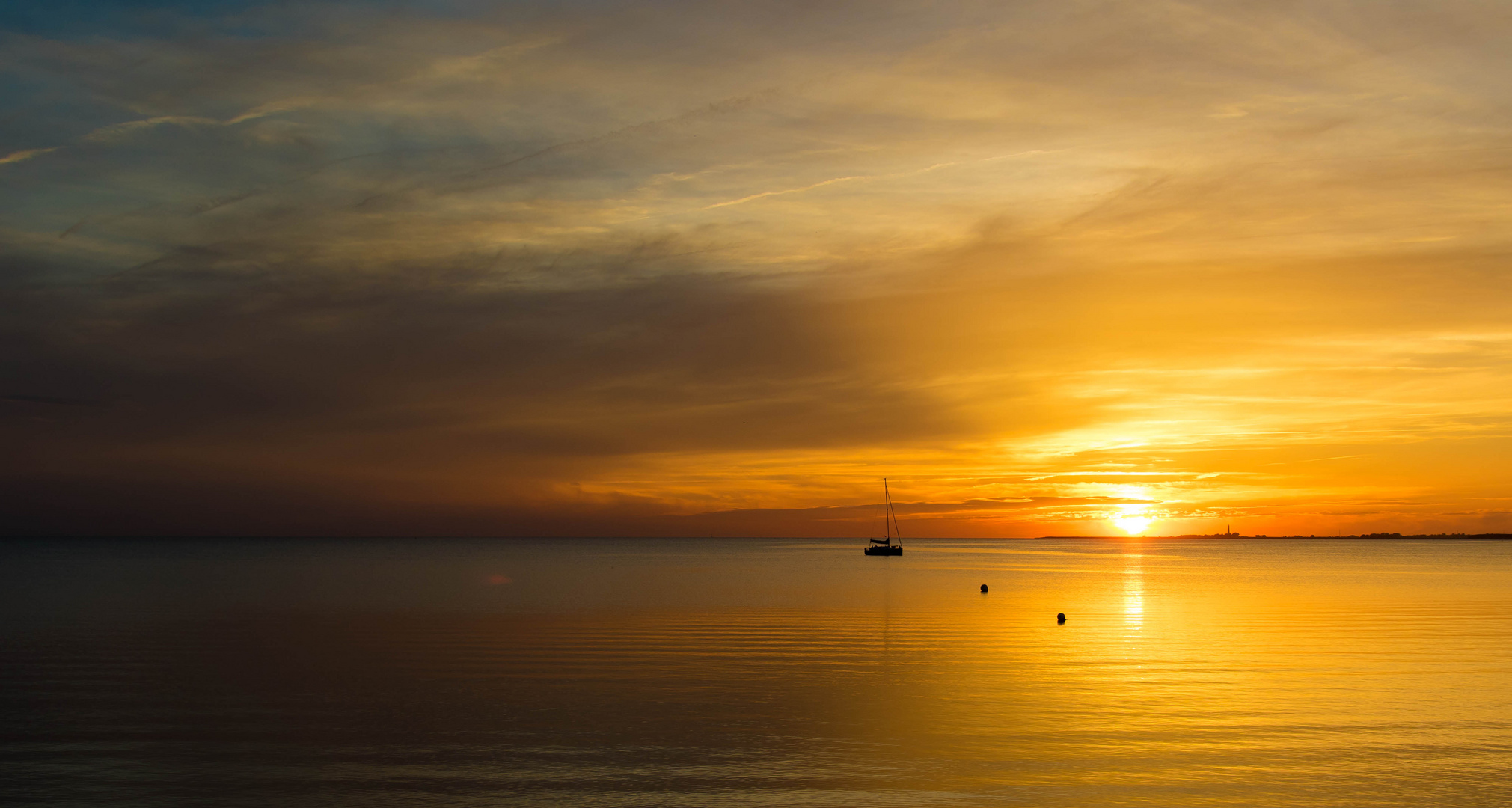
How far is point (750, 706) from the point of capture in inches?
1111

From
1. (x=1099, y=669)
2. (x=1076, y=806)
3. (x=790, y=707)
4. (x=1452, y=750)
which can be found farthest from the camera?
(x=1099, y=669)

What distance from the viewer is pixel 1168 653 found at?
40562 mm

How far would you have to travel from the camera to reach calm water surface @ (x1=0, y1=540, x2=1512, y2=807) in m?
20.4

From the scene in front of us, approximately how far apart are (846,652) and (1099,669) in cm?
978

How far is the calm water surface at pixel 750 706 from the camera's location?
2038cm

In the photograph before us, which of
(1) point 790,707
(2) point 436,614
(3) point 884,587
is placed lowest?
(3) point 884,587

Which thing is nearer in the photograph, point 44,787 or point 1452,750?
point 44,787

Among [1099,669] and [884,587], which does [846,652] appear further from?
[884,587]

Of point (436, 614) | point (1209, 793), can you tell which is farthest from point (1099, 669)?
point (436, 614)

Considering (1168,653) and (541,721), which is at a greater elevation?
(541,721)

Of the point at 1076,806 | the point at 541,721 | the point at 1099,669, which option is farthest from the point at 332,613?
the point at 1076,806

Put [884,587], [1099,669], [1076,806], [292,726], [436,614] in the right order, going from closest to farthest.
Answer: [1076,806] → [292,726] → [1099,669] → [436,614] → [884,587]

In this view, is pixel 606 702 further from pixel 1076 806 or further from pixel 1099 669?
pixel 1099 669

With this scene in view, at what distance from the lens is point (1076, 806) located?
19.0 m
